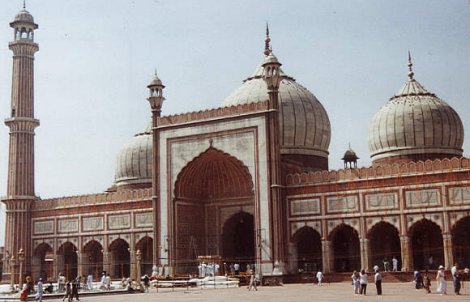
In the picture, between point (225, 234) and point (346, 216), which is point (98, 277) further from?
point (346, 216)

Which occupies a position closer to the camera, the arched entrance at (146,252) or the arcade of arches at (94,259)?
the arched entrance at (146,252)

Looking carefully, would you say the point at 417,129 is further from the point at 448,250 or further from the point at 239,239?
the point at 239,239

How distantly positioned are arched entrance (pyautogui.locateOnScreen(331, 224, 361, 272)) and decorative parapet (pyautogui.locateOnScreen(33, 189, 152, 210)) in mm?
8638

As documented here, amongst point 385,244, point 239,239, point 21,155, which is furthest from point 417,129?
point 21,155

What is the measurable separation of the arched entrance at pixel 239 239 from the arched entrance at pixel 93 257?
6.61 meters

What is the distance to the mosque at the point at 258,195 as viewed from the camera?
25234mm

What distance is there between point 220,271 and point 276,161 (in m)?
5.35

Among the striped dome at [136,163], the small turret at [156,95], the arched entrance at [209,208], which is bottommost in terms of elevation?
the arched entrance at [209,208]

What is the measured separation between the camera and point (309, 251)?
95.2 ft

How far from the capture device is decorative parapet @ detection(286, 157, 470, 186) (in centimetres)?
2408

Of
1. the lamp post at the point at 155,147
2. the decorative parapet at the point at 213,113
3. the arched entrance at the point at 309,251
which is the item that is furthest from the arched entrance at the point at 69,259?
the arched entrance at the point at 309,251

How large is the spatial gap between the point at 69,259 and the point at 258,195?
1304 centimetres

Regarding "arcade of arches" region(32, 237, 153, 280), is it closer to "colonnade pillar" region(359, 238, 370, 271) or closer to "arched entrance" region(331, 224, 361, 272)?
"arched entrance" region(331, 224, 361, 272)

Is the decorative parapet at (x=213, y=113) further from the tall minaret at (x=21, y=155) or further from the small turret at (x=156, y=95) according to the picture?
the tall minaret at (x=21, y=155)
